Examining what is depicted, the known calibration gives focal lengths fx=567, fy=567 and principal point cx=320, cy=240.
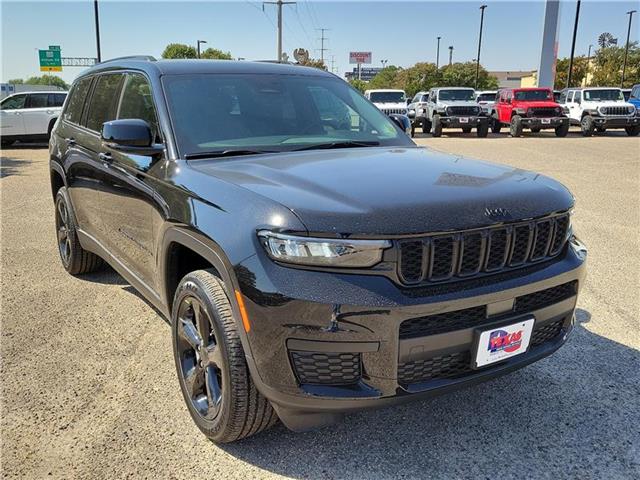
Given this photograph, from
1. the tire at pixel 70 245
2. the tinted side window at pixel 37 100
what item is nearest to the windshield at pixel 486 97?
the tinted side window at pixel 37 100

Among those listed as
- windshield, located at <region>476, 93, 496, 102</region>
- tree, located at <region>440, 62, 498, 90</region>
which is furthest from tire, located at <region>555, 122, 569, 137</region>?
tree, located at <region>440, 62, 498, 90</region>

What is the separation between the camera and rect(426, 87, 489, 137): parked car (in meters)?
22.5

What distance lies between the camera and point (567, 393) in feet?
10.2

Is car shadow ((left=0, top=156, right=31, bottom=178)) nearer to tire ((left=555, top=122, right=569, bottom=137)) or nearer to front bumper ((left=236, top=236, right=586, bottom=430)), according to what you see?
front bumper ((left=236, top=236, right=586, bottom=430))

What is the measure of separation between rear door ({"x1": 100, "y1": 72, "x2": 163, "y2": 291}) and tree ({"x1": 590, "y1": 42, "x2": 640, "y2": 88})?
63776 millimetres

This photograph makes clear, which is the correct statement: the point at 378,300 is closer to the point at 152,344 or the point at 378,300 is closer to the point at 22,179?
the point at 152,344

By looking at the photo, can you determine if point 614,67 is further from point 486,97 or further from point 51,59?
point 51,59

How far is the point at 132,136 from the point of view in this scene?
9.64 feet

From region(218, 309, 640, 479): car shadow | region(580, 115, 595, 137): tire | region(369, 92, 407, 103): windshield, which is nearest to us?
region(218, 309, 640, 479): car shadow

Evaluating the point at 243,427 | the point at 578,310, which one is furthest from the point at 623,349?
the point at 243,427

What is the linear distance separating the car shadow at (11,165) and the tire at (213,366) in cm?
1094

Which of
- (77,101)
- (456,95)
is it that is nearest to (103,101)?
(77,101)

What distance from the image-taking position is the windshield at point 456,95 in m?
23.4

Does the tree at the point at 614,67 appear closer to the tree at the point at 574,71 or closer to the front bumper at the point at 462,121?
the tree at the point at 574,71
